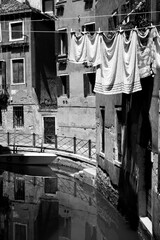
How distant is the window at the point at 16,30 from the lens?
81.4 ft

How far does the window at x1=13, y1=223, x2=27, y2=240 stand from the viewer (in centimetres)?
1021

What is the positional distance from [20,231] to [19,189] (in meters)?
5.11

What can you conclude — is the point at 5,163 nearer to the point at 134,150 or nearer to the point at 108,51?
the point at 134,150

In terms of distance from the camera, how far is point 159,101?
7512mm

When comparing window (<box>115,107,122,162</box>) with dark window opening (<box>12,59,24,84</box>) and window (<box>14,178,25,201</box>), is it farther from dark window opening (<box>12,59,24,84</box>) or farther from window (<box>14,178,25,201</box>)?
dark window opening (<box>12,59,24,84</box>)

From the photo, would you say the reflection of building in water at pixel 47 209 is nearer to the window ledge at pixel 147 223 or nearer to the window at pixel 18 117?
the window ledge at pixel 147 223

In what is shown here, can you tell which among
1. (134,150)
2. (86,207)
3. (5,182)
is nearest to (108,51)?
(134,150)

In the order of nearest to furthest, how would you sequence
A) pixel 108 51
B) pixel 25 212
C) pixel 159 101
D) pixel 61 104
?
pixel 159 101
pixel 108 51
pixel 25 212
pixel 61 104

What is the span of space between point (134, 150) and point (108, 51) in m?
2.65

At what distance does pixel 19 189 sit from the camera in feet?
51.8

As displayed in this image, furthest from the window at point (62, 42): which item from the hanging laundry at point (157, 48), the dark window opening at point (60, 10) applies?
the hanging laundry at point (157, 48)

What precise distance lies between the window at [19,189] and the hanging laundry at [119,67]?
7268mm

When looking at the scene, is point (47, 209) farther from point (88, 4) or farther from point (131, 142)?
point (88, 4)

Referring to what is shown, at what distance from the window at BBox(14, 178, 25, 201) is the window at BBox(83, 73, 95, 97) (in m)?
6.93
